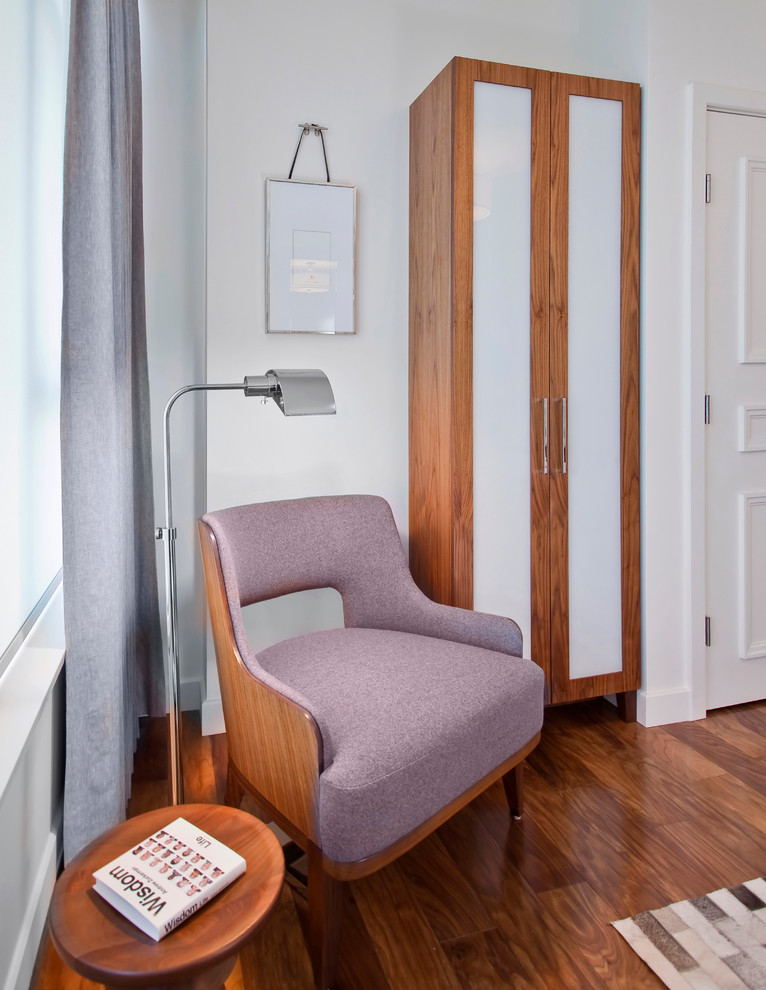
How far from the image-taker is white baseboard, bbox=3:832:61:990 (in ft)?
4.10

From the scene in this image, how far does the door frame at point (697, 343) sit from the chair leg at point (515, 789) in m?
0.95

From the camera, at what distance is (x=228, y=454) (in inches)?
94.8

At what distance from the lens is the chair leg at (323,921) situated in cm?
136

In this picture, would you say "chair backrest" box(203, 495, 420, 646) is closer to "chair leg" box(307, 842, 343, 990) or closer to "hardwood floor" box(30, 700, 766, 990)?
"hardwood floor" box(30, 700, 766, 990)

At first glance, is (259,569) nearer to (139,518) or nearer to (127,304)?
(139,518)

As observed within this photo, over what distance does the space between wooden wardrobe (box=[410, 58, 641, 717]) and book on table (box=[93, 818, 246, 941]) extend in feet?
4.32

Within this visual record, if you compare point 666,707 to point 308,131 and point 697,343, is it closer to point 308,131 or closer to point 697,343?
point 697,343

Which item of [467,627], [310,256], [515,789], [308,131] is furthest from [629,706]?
[308,131]

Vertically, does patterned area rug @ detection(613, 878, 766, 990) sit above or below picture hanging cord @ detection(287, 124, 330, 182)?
below

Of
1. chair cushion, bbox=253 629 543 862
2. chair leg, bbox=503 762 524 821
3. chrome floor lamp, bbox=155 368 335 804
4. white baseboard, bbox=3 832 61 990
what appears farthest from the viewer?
chair leg, bbox=503 762 524 821

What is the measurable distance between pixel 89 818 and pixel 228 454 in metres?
1.22

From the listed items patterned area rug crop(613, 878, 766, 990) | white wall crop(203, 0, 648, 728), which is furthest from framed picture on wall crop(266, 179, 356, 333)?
patterned area rug crop(613, 878, 766, 990)

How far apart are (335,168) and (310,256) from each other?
1.07 feet

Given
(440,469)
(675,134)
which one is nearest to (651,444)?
(440,469)
